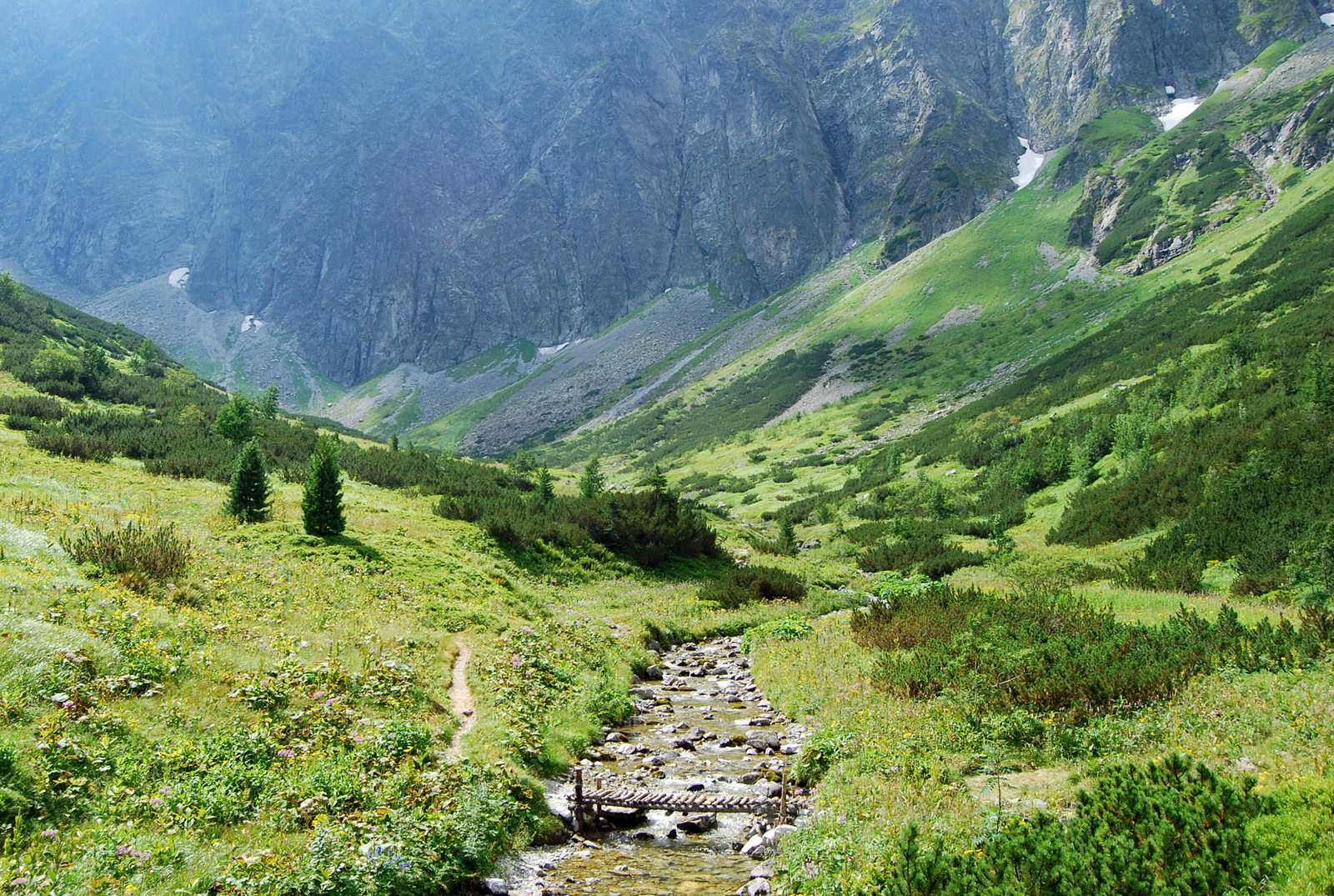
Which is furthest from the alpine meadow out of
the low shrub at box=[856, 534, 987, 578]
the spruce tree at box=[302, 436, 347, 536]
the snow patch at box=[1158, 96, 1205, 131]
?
the snow patch at box=[1158, 96, 1205, 131]

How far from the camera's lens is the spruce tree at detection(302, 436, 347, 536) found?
24844 mm

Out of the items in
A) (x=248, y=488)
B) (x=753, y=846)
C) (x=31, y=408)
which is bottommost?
(x=753, y=846)

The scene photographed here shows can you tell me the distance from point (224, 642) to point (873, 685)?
43.5ft

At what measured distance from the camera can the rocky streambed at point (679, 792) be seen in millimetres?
8805

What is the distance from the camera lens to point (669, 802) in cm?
1081

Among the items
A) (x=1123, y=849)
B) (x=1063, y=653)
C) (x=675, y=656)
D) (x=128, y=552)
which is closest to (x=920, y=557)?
(x=675, y=656)

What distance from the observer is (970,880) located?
6.38 metres

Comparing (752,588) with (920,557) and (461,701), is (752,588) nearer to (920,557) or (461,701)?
(920,557)

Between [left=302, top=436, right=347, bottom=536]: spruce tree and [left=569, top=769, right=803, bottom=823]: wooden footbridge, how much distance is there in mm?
18522

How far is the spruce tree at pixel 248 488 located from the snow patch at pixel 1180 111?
216284 mm

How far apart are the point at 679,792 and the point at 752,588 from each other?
2149 cm

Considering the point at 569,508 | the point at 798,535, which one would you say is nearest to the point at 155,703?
the point at 569,508

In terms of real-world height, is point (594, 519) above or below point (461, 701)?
below

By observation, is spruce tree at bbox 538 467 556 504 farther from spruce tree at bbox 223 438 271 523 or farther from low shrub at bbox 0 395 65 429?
low shrub at bbox 0 395 65 429
